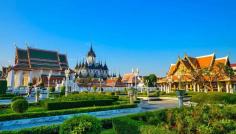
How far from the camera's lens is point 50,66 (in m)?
65.6

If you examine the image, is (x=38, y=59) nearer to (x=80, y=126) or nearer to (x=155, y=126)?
(x=80, y=126)

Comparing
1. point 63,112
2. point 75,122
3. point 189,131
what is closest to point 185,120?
point 189,131

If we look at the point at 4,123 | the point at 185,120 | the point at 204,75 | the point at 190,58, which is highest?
the point at 190,58

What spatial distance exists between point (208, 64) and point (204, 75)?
525 cm

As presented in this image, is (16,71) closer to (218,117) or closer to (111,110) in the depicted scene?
(111,110)

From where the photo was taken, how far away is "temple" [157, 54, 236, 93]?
36.4 meters

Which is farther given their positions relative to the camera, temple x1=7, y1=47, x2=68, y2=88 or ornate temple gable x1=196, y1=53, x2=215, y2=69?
temple x1=7, y1=47, x2=68, y2=88

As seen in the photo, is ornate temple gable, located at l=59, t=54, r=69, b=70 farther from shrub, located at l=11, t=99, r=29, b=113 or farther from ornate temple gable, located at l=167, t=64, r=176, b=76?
shrub, located at l=11, t=99, r=29, b=113

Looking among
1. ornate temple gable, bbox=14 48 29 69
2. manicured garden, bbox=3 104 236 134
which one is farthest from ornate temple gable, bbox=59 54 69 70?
manicured garden, bbox=3 104 236 134

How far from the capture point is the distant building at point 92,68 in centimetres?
10838

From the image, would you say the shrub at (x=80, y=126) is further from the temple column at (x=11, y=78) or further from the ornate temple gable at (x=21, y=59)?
the ornate temple gable at (x=21, y=59)

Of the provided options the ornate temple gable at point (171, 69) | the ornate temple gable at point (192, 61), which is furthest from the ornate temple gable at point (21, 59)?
the ornate temple gable at point (192, 61)

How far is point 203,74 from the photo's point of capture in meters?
38.3

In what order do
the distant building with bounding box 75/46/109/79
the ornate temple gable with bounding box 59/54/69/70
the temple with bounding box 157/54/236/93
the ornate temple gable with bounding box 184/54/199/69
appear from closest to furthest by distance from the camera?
the temple with bounding box 157/54/236/93 → the ornate temple gable with bounding box 184/54/199/69 → the ornate temple gable with bounding box 59/54/69/70 → the distant building with bounding box 75/46/109/79
